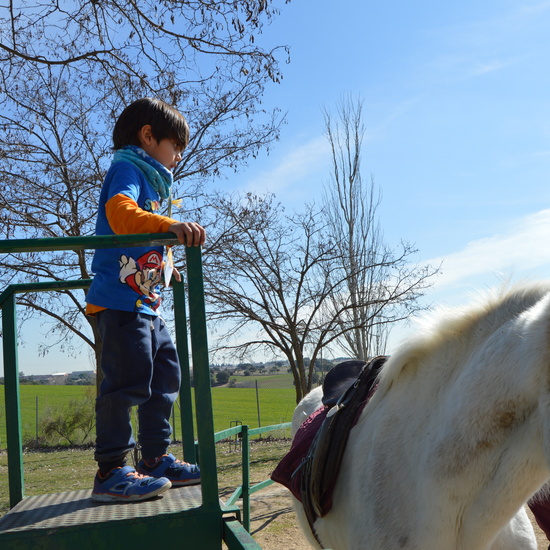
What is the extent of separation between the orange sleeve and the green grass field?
19.3 metres

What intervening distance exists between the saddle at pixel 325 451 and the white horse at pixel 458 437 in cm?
7

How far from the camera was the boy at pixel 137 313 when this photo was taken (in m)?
2.20

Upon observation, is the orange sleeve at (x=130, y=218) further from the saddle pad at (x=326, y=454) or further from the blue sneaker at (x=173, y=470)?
the saddle pad at (x=326, y=454)

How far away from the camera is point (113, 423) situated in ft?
7.34

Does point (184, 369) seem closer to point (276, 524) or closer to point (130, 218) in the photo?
point (130, 218)

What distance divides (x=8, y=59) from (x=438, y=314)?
514 centimetres

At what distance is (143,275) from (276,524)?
572 centimetres

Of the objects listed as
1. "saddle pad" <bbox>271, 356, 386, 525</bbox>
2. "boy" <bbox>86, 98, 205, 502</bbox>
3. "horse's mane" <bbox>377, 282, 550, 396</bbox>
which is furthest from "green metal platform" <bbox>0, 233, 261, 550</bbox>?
"horse's mane" <bbox>377, 282, 550, 396</bbox>

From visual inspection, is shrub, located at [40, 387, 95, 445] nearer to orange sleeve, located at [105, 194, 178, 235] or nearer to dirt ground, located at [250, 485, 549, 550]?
dirt ground, located at [250, 485, 549, 550]

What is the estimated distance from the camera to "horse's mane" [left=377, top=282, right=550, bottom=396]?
1.86 meters

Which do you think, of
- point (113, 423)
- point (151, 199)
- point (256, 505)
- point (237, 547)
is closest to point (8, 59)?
point (151, 199)

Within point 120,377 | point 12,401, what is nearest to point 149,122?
point 120,377

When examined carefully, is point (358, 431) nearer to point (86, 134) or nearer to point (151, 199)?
point (151, 199)

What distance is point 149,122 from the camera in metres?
2.56
